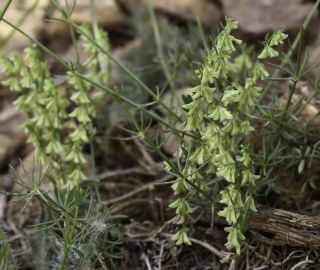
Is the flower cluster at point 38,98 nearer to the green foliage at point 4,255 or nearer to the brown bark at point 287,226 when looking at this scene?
the green foliage at point 4,255

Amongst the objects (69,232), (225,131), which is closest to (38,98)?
(69,232)

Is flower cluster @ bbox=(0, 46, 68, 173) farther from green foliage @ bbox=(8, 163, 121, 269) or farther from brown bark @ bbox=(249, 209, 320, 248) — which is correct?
brown bark @ bbox=(249, 209, 320, 248)

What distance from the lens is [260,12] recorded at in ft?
9.80

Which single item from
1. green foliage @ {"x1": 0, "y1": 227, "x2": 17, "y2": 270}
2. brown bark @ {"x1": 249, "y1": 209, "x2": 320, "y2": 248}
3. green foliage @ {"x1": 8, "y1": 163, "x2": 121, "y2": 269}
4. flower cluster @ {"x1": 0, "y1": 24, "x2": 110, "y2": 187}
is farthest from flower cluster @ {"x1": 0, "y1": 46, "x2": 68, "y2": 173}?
brown bark @ {"x1": 249, "y1": 209, "x2": 320, "y2": 248}

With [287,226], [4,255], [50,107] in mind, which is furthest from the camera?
[50,107]

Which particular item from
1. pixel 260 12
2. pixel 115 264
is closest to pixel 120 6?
pixel 260 12

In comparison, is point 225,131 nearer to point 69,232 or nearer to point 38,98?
point 69,232

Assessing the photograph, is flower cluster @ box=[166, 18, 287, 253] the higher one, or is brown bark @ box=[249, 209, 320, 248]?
flower cluster @ box=[166, 18, 287, 253]

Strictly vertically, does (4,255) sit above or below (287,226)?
above

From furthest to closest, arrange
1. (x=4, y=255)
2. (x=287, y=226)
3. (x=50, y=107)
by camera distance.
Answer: (x=50, y=107), (x=287, y=226), (x=4, y=255)

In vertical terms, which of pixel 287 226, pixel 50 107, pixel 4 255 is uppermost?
pixel 50 107

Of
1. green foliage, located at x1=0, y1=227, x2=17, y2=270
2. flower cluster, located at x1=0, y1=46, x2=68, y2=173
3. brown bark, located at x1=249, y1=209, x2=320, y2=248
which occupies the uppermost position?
flower cluster, located at x1=0, y1=46, x2=68, y2=173

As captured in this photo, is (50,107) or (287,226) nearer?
(287,226)

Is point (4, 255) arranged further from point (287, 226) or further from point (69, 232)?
point (287, 226)
